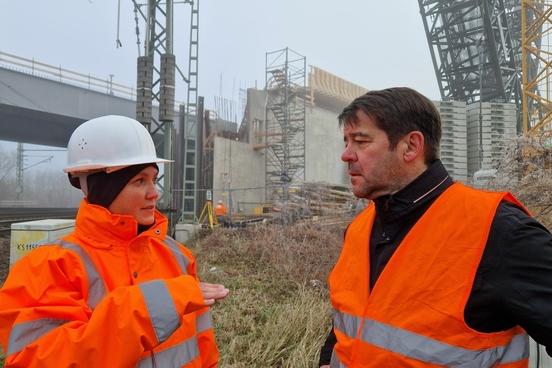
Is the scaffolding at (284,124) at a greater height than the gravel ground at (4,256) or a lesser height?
greater

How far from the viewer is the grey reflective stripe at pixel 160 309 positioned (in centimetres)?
136

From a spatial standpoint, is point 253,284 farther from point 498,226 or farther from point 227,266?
point 498,226

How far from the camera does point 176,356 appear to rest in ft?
5.52

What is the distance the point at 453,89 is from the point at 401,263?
24.4m

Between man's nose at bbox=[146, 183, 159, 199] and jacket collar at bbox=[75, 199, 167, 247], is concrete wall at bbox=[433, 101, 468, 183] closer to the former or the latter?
man's nose at bbox=[146, 183, 159, 199]

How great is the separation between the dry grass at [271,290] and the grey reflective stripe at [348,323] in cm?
225

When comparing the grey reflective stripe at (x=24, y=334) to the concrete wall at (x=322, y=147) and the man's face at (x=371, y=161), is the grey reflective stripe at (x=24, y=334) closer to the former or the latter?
the man's face at (x=371, y=161)

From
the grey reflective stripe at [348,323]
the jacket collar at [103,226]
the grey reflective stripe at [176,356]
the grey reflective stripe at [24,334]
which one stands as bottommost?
the grey reflective stripe at [176,356]

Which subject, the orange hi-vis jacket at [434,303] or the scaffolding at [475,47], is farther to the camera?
the scaffolding at [475,47]

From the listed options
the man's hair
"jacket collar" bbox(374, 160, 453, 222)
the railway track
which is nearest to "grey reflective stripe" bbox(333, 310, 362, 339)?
"jacket collar" bbox(374, 160, 453, 222)

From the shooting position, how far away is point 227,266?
868 cm

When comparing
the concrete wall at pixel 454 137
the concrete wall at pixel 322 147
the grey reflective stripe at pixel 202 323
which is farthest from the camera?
the concrete wall at pixel 322 147

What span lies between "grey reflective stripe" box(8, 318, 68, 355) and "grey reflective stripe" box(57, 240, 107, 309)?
19 cm

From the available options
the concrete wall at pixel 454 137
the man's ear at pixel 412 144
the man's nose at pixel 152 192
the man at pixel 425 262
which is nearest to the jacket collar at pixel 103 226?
the man's nose at pixel 152 192
